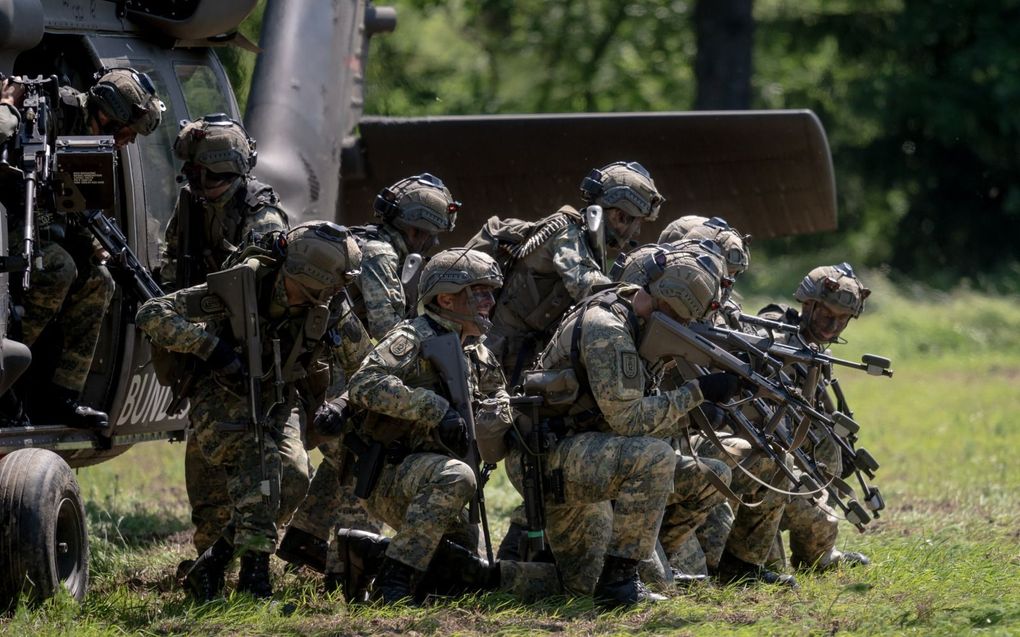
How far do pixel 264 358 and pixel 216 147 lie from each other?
112 cm

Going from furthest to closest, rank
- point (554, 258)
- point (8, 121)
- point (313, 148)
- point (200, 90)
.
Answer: point (313, 148)
point (200, 90)
point (554, 258)
point (8, 121)

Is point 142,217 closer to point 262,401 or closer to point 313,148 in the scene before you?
point 262,401

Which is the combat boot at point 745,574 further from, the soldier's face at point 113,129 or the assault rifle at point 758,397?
the soldier's face at point 113,129

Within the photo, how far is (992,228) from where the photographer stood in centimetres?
2700

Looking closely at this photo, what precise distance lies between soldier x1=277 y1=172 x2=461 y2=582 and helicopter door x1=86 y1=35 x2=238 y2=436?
39.7 inches

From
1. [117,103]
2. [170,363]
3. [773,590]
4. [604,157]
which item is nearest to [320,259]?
[170,363]

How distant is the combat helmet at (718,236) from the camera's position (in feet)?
25.3

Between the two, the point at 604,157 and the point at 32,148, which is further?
the point at 604,157

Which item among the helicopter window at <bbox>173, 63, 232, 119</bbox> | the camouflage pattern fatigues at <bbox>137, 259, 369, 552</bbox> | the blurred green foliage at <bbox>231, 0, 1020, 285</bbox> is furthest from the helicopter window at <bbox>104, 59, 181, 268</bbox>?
the blurred green foliage at <bbox>231, 0, 1020, 285</bbox>

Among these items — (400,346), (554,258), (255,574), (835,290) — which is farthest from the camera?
(554,258)

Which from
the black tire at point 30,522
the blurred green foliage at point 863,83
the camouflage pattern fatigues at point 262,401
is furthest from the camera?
the blurred green foliage at point 863,83

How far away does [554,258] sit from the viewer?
7875 millimetres

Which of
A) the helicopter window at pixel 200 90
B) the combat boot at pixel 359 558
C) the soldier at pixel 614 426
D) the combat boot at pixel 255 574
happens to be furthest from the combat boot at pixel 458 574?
the helicopter window at pixel 200 90

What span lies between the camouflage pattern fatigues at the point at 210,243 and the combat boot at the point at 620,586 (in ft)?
4.72
